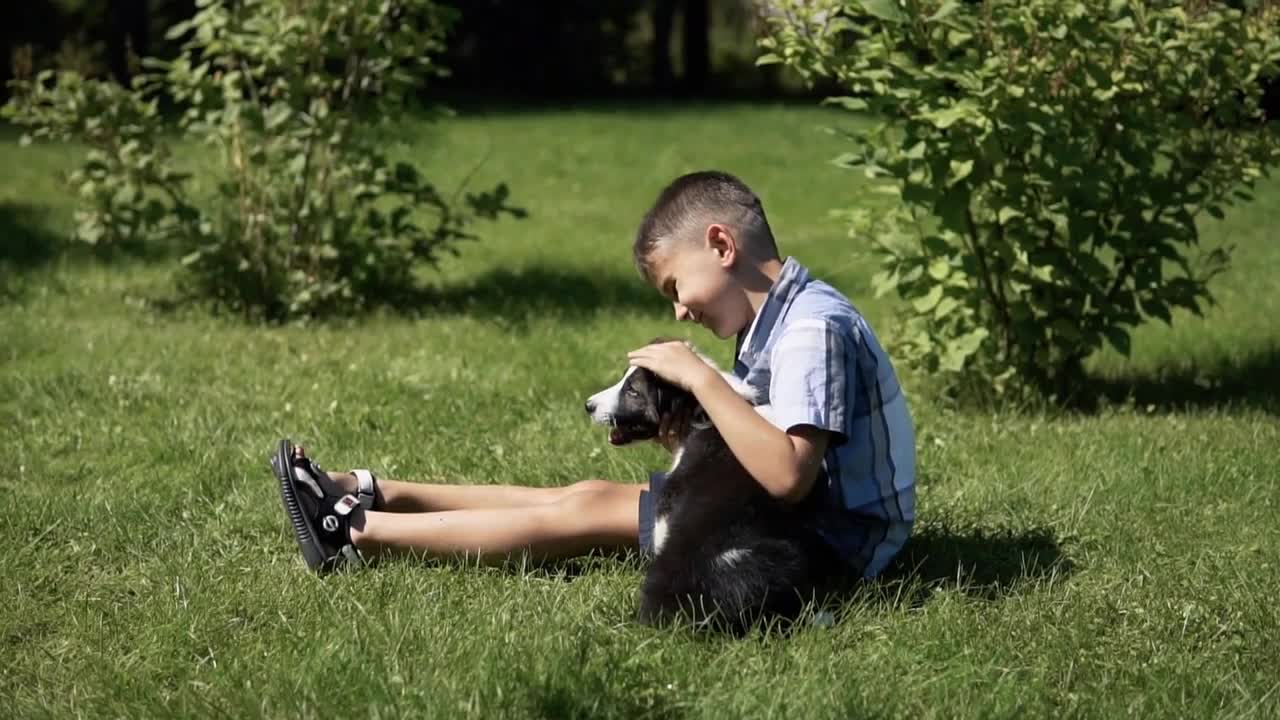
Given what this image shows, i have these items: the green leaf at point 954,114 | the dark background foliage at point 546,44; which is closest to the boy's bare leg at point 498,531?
the green leaf at point 954,114

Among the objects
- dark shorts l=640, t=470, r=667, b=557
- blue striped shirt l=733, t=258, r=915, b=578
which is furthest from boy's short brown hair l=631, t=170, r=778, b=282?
dark shorts l=640, t=470, r=667, b=557

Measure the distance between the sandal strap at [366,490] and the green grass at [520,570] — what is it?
270 mm

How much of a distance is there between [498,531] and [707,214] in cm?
105

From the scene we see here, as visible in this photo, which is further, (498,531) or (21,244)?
(21,244)

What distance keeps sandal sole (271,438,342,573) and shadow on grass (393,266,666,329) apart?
12.4 ft

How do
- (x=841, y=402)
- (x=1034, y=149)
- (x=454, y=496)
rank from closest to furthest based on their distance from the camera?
(x=841, y=402), (x=454, y=496), (x=1034, y=149)

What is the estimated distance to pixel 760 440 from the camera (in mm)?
3553

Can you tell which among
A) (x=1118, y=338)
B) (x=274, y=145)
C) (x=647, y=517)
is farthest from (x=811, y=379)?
(x=274, y=145)

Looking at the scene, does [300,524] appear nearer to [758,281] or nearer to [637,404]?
[637,404]

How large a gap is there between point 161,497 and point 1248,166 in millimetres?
4305

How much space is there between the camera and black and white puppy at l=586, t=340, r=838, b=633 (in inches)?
139

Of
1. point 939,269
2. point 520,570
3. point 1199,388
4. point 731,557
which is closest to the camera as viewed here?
point 731,557

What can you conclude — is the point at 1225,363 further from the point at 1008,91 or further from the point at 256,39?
the point at 256,39

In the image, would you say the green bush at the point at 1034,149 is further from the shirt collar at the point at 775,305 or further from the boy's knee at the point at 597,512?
the boy's knee at the point at 597,512
